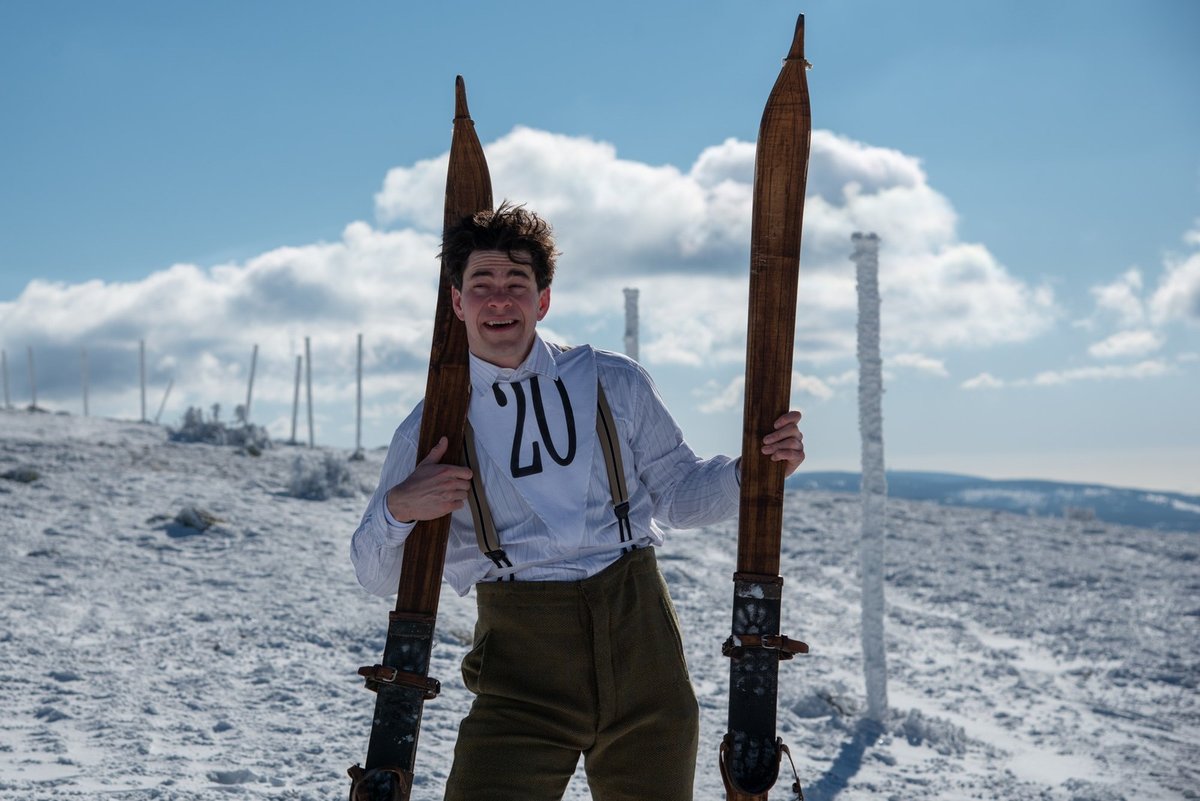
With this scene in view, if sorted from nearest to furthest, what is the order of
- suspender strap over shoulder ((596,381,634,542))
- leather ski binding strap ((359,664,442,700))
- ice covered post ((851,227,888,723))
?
suspender strap over shoulder ((596,381,634,542)) < leather ski binding strap ((359,664,442,700)) < ice covered post ((851,227,888,723))

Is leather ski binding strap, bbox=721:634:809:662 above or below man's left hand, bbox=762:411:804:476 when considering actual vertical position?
below

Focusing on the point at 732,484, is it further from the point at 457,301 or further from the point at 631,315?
the point at 631,315

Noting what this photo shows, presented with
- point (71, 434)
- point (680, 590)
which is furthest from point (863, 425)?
point (71, 434)

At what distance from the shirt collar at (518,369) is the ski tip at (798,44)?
1084 mm

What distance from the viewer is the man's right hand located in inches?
94.4

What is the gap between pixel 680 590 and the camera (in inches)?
406

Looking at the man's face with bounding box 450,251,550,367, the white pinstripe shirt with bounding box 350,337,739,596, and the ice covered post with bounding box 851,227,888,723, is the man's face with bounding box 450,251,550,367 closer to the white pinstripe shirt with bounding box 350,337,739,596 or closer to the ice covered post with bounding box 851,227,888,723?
the white pinstripe shirt with bounding box 350,337,739,596

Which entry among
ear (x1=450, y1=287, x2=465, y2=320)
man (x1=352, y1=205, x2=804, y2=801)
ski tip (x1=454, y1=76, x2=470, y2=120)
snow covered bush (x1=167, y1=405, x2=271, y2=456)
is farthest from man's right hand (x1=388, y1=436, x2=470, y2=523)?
snow covered bush (x1=167, y1=405, x2=271, y2=456)

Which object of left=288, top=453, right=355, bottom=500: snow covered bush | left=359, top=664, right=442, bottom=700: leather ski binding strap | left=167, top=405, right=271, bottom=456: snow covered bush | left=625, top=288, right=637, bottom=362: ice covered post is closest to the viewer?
left=359, top=664, right=442, bottom=700: leather ski binding strap

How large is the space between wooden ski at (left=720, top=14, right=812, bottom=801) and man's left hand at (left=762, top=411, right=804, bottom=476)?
0.03 metres

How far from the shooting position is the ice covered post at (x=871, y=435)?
7828 millimetres

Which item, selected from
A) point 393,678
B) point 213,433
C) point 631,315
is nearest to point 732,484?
point 393,678

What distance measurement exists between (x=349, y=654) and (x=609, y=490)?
5376mm

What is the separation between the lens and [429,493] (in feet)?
7.87
